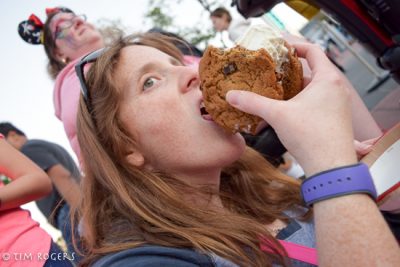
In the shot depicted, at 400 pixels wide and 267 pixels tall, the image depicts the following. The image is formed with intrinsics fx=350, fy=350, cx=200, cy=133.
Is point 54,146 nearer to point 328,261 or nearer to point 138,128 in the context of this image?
point 138,128

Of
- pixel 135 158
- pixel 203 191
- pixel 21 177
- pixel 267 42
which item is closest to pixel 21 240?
pixel 21 177

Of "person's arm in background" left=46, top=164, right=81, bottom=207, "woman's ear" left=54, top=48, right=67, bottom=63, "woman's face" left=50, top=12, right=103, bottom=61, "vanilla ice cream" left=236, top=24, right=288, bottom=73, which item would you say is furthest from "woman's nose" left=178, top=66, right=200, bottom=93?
"person's arm in background" left=46, top=164, right=81, bottom=207

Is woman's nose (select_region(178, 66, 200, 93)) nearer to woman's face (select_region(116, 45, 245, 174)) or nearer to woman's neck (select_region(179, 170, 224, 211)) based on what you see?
woman's face (select_region(116, 45, 245, 174))

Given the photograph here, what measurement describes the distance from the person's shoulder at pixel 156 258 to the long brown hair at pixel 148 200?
0.04m

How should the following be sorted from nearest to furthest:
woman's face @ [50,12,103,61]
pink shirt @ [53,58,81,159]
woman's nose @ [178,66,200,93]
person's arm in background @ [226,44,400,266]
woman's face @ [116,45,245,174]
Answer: person's arm in background @ [226,44,400,266], woman's face @ [116,45,245,174], woman's nose @ [178,66,200,93], pink shirt @ [53,58,81,159], woman's face @ [50,12,103,61]

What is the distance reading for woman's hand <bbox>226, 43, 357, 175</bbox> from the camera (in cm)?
86

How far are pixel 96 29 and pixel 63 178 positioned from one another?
1338 millimetres

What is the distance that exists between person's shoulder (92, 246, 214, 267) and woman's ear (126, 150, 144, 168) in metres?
0.45

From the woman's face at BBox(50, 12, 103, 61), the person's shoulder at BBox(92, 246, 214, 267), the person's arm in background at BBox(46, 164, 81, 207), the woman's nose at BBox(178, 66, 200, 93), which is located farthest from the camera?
the person's arm in background at BBox(46, 164, 81, 207)

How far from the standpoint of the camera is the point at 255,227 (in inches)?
47.6

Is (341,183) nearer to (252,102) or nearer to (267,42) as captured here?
(252,102)

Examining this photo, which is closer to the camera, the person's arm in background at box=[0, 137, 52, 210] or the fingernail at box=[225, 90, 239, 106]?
the fingernail at box=[225, 90, 239, 106]

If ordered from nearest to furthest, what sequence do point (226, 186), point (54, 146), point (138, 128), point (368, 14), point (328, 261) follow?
1. point (328, 261)
2. point (138, 128)
3. point (226, 186)
4. point (368, 14)
5. point (54, 146)

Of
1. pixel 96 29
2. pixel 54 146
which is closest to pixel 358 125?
pixel 96 29
